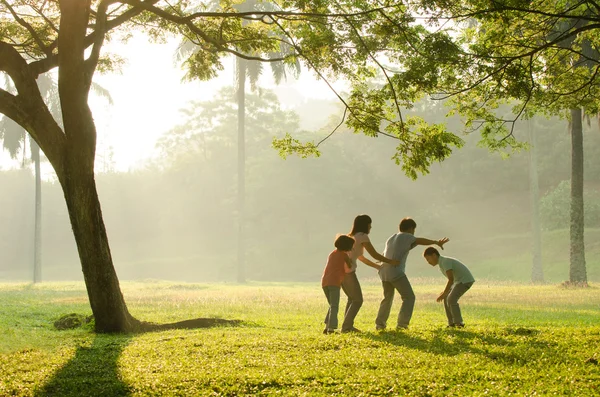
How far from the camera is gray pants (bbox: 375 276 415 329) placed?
10.8 meters

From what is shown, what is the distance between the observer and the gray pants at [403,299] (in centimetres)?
1076

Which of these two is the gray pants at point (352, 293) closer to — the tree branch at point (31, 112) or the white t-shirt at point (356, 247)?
the white t-shirt at point (356, 247)

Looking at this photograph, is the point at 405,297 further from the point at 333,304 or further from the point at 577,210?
the point at 577,210

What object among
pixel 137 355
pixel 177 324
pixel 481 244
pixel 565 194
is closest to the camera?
pixel 137 355

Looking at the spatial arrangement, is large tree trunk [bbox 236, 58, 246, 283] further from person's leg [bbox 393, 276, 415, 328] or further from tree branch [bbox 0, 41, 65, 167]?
person's leg [bbox 393, 276, 415, 328]

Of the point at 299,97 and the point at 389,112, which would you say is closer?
the point at 389,112

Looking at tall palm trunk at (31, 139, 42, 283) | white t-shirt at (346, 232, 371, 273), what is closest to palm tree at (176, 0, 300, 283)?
tall palm trunk at (31, 139, 42, 283)

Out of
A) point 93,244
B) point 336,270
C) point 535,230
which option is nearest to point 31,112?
point 93,244

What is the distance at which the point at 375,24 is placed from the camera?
38.9ft

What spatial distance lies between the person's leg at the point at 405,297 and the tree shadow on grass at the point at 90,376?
14.8ft

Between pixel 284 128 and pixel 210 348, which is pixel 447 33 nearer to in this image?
pixel 210 348

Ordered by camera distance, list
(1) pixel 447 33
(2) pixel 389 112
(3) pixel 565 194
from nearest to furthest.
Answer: (1) pixel 447 33 → (2) pixel 389 112 → (3) pixel 565 194

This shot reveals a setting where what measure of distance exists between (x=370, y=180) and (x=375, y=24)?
53700 mm

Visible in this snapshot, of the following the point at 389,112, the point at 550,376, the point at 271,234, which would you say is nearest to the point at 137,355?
the point at 550,376
